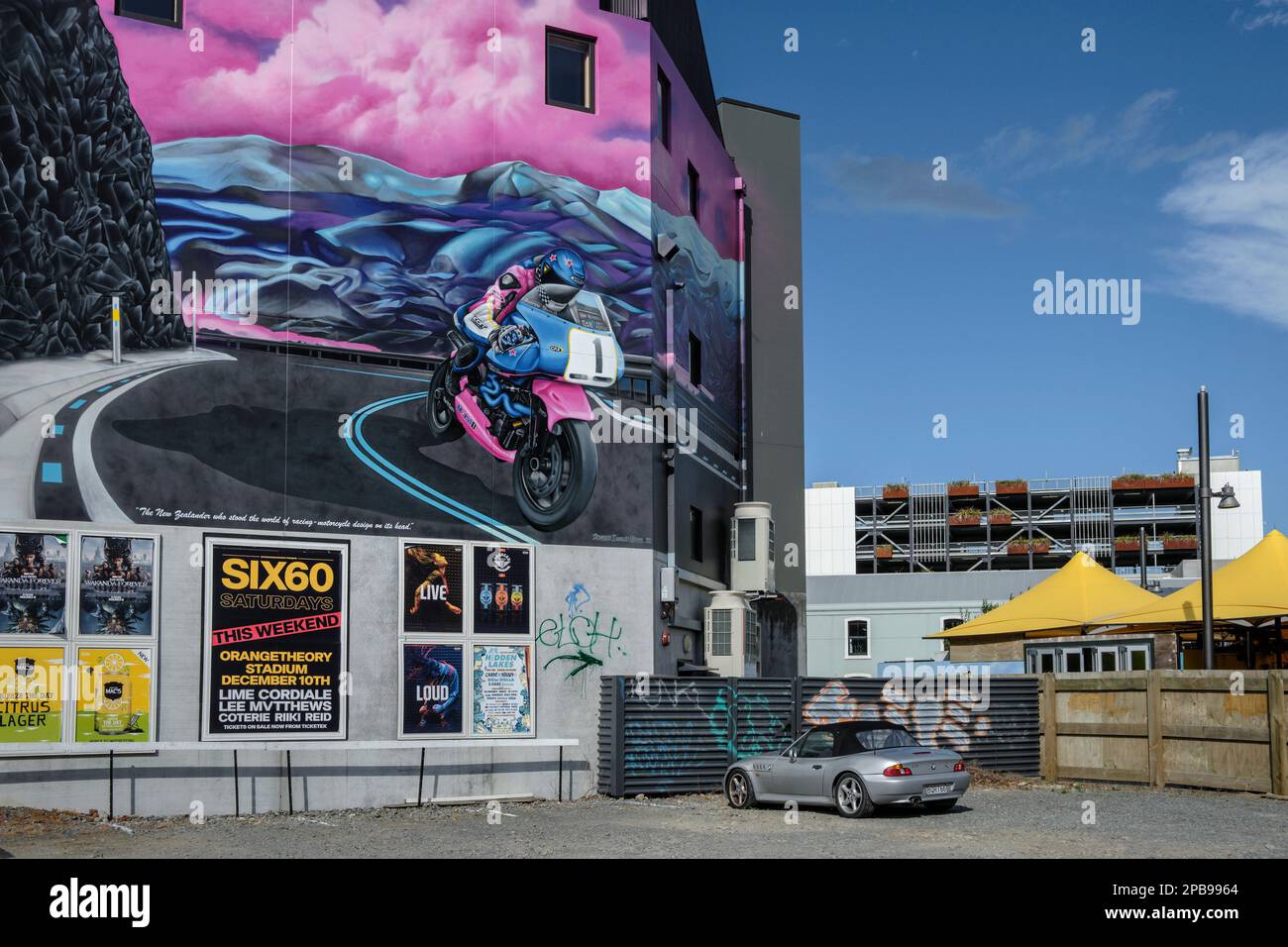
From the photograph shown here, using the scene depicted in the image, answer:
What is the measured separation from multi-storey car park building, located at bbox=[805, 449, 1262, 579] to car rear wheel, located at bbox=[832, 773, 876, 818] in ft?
259

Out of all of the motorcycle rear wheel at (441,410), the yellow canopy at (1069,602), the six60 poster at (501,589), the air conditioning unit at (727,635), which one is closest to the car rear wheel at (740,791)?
the six60 poster at (501,589)

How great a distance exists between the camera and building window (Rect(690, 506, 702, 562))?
26562 millimetres

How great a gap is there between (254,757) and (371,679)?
213 centimetres

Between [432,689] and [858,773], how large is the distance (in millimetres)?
7051

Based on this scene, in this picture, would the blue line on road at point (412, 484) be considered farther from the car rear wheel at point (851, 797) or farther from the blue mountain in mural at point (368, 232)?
the car rear wheel at point (851, 797)

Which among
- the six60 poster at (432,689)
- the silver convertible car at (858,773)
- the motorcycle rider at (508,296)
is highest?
the motorcycle rider at (508,296)

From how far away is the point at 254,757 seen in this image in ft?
64.8

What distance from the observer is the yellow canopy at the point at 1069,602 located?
3484 centimetres

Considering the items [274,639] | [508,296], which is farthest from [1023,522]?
[274,639]

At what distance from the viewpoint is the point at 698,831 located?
16.8 metres

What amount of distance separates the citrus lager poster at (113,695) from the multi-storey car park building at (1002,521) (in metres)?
80.8
